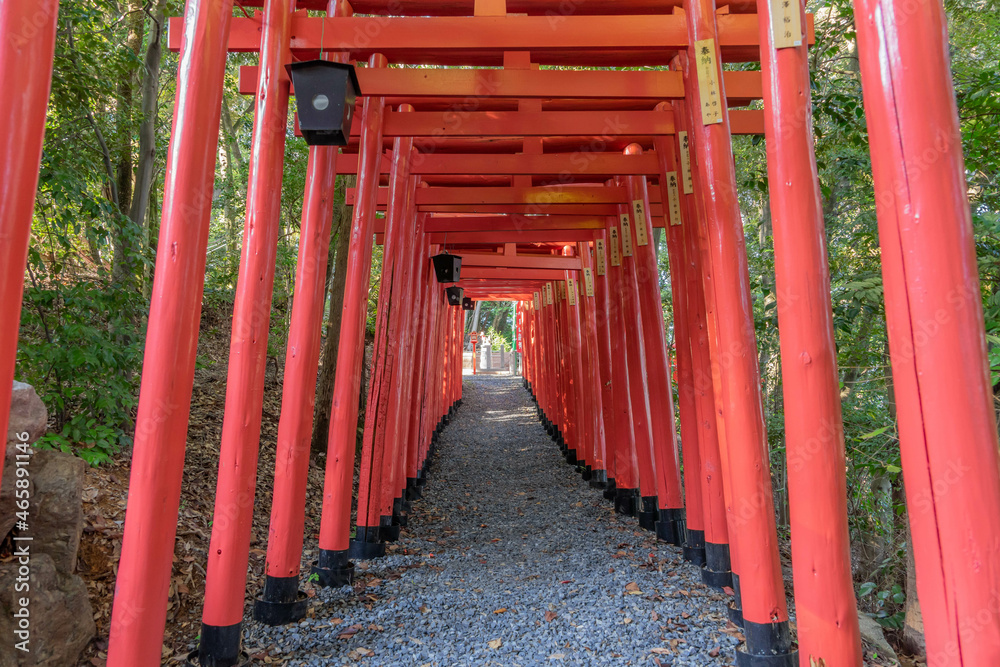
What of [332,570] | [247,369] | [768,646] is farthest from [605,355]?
[247,369]

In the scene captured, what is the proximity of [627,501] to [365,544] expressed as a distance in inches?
123

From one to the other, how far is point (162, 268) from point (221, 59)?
978 mm

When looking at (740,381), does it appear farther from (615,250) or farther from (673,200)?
(615,250)

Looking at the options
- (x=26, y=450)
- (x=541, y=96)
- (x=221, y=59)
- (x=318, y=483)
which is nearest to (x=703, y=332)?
(x=541, y=96)

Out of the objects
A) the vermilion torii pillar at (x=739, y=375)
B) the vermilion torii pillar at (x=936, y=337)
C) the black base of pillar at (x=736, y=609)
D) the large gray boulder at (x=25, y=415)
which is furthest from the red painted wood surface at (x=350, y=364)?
the vermilion torii pillar at (x=936, y=337)

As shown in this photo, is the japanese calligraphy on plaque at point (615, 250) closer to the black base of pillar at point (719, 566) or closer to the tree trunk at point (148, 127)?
the black base of pillar at point (719, 566)

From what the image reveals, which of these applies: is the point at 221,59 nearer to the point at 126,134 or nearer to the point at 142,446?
the point at 142,446

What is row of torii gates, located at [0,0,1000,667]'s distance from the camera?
1625mm

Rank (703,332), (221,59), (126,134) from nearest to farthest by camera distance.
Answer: (221,59)
(703,332)
(126,134)

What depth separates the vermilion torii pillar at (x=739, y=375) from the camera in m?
2.92

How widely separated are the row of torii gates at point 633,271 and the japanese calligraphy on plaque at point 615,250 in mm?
369

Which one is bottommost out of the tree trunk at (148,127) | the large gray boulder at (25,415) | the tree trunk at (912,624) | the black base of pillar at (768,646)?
the tree trunk at (912,624)

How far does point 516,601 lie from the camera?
4.11 metres

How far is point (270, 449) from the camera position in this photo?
7.50m
